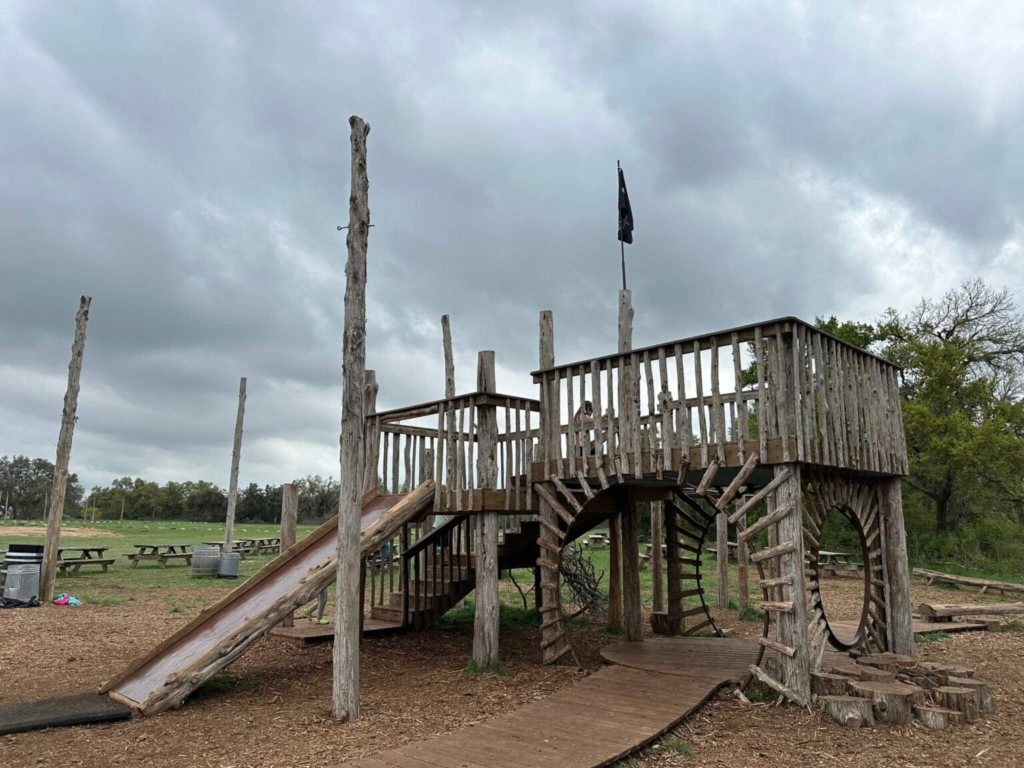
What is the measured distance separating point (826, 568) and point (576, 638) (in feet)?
47.1

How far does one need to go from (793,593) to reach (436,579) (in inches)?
254

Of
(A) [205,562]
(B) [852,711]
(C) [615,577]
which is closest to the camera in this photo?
(B) [852,711]

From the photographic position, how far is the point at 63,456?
15805 millimetres

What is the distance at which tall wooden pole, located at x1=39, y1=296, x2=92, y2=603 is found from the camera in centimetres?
1526

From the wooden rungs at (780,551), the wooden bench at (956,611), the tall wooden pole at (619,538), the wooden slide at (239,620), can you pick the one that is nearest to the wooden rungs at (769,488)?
the wooden rungs at (780,551)

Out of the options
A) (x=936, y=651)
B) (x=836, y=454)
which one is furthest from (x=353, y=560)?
(x=936, y=651)

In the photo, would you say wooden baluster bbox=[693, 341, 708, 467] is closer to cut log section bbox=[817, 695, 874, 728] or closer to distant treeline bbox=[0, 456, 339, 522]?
cut log section bbox=[817, 695, 874, 728]

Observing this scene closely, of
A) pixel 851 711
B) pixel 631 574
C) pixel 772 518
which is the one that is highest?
pixel 772 518

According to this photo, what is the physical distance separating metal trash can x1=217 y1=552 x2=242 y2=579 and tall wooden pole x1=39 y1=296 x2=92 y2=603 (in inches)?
238

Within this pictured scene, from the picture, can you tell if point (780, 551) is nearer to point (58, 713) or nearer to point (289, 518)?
point (58, 713)

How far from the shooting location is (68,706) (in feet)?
24.2

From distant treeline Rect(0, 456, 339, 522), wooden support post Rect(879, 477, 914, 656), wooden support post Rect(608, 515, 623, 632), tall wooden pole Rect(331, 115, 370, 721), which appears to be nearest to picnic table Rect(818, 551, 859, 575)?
wooden support post Rect(608, 515, 623, 632)

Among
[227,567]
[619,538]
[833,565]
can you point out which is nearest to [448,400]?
→ [619,538]

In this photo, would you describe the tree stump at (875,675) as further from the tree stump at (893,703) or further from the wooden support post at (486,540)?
the wooden support post at (486,540)
